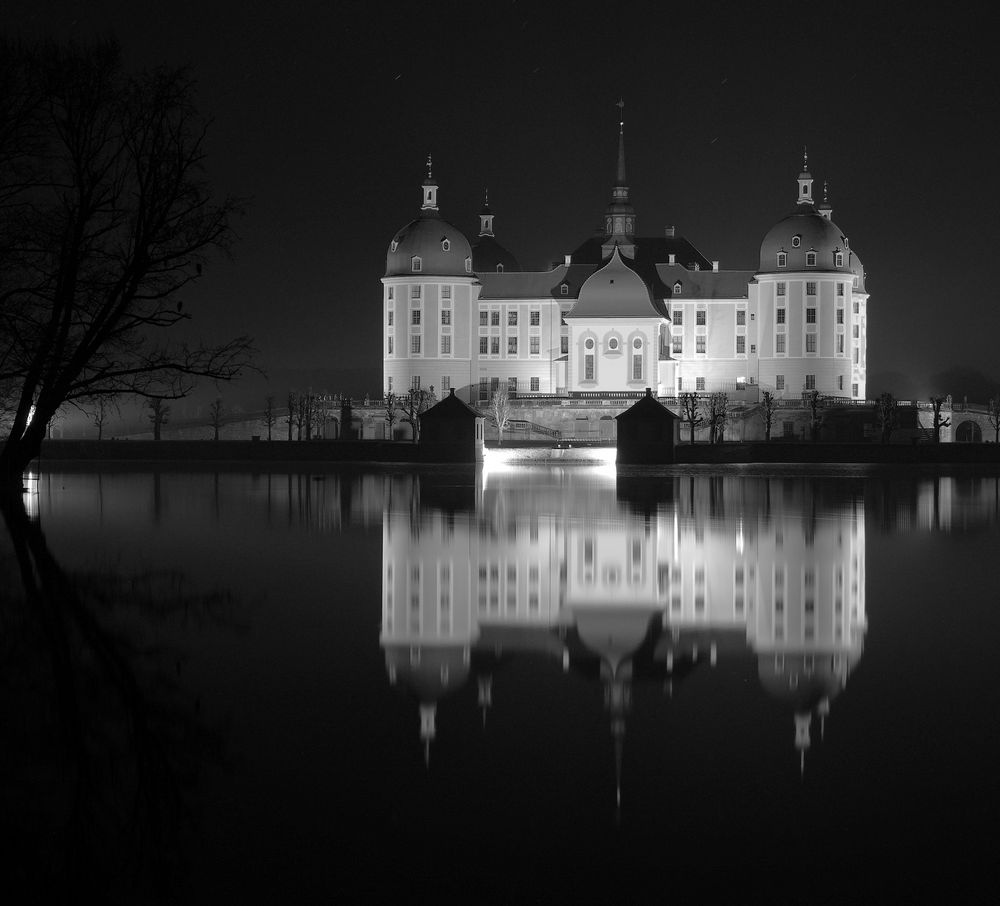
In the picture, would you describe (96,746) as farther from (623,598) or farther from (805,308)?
(805,308)

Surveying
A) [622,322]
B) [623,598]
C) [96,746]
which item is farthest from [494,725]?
[622,322]

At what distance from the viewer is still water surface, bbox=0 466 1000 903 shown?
547 cm

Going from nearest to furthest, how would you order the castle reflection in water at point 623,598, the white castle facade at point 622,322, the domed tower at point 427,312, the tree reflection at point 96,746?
the tree reflection at point 96,746 < the castle reflection in water at point 623,598 < the white castle facade at point 622,322 < the domed tower at point 427,312

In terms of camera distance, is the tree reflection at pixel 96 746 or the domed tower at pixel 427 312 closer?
the tree reflection at pixel 96 746

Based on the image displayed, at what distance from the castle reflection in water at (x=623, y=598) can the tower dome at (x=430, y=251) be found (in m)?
72.0

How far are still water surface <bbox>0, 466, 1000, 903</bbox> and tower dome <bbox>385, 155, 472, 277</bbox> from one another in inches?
3165

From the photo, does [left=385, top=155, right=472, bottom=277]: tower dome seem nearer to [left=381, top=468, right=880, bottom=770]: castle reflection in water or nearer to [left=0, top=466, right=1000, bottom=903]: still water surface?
[left=381, top=468, right=880, bottom=770]: castle reflection in water

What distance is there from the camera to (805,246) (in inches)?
3745

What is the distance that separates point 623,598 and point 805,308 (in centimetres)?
8470

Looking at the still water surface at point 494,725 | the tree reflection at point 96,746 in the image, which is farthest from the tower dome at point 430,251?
the tree reflection at point 96,746

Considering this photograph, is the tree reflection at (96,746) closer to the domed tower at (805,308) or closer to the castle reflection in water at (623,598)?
the castle reflection in water at (623,598)

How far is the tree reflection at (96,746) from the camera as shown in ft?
17.8

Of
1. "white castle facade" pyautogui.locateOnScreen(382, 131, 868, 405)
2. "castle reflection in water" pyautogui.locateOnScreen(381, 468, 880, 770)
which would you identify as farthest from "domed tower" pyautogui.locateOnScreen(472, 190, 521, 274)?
"castle reflection in water" pyautogui.locateOnScreen(381, 468, 880, 770)

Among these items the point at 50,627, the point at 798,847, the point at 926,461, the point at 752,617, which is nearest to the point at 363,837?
the point at 798,847
